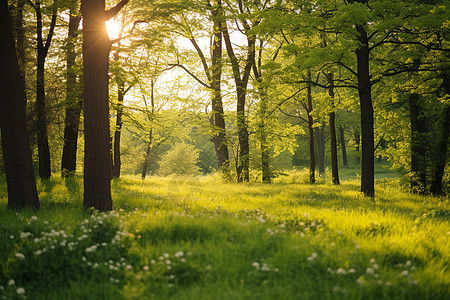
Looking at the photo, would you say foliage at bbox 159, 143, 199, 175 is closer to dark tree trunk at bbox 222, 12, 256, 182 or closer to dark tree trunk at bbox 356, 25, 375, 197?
dark tree trunk at bbox 222, 12, 256, 182

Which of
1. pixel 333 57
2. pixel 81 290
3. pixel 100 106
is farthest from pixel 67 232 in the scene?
pixel 333 57

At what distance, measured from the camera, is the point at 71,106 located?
1195cm

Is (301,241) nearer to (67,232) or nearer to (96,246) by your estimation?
(96,246)

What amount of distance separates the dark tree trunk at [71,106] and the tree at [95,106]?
440 cm

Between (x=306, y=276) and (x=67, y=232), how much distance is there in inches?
152

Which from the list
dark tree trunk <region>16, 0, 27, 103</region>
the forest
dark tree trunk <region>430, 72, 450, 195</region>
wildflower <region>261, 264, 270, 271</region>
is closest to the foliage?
the forest

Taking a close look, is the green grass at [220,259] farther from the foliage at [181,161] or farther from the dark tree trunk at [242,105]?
the foliage at [181,161]

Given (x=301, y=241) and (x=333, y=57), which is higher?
(x=333, y=57)

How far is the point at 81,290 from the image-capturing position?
3.65 meters

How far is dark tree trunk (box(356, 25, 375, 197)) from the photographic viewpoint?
1159 centimetres

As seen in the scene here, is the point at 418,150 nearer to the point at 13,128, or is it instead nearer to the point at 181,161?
the point at 13,128

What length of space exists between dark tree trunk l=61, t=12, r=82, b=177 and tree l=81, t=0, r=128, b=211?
4398 millimetres

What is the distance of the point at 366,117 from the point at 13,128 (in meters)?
11.4

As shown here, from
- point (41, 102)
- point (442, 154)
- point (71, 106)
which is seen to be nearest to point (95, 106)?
point (71, 106)
